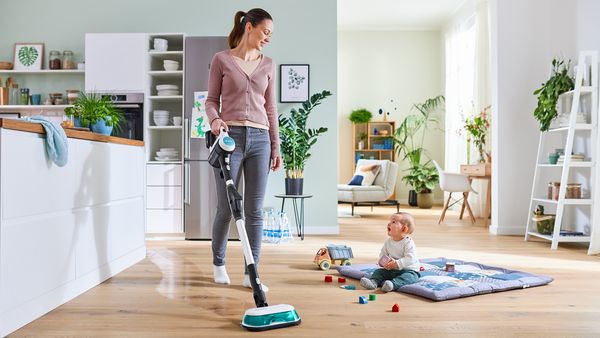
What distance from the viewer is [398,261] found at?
2.90 m

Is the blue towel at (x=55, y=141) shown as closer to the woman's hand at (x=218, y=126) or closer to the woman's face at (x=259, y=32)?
the woman's hand at (x=218, y=126)

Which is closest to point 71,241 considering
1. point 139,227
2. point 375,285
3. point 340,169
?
point 139,227

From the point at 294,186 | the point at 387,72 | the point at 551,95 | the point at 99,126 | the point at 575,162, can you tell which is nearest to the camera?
the point at 99,126

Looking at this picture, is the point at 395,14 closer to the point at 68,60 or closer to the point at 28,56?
the point at 68,60

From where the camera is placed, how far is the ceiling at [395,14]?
8.16m

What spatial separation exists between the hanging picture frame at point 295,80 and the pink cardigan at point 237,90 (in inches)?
102

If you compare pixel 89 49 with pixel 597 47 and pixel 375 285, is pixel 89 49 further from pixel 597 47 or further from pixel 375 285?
pixel 597 47

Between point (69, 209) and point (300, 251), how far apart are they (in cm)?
205

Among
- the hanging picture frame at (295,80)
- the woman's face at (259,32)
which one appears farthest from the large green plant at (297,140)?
the woman's face at (259,32)

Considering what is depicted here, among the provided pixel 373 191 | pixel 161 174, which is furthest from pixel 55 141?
pixel 373 191

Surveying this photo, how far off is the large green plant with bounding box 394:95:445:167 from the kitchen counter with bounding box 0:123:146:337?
→ 6.28m

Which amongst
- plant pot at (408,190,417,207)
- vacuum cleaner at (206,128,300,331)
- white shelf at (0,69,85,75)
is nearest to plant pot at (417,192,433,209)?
plant pot at (408,190,417,207)

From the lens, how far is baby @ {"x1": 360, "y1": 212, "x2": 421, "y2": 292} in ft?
9.46

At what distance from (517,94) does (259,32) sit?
3.38 metres
